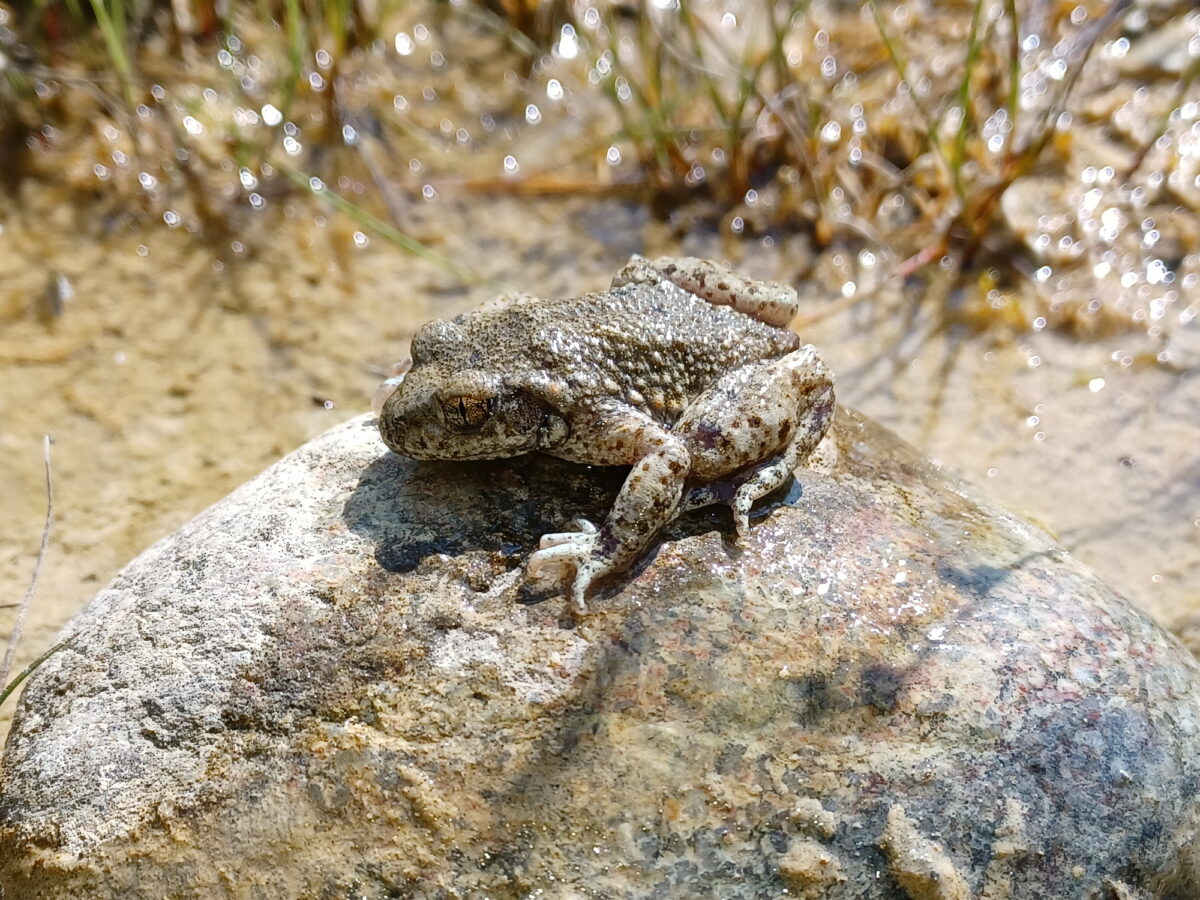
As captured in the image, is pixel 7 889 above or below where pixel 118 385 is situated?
below

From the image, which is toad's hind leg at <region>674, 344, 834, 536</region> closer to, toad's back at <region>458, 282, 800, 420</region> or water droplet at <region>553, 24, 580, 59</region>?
toad's back at <region>458, 282, 800, 420</region>

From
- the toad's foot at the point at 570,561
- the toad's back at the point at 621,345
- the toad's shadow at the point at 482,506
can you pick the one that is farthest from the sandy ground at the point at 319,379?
the toad's foot at the point at 570,561

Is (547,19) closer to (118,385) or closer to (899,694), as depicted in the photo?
(118,385)

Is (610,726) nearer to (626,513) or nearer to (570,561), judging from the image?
(570,561)

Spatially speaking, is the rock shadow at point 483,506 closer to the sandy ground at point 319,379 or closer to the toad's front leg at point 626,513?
the toad's front leg at point 626,513

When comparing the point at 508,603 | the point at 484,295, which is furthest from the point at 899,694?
the point at 484,295

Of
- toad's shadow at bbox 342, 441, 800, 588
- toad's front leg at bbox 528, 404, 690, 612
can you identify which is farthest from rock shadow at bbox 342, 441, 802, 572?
toad's front leg at bbox 528, 404, 690, 612

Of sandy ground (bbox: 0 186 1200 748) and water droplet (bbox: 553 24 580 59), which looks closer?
sandy ground (bbox: 0 186 1200 748)
